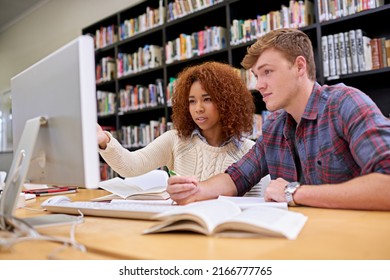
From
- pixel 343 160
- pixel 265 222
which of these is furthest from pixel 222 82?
pixel 265 222

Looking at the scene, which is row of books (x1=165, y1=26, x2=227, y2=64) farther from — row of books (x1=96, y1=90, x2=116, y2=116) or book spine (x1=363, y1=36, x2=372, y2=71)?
book spine (x1=363, y1=36, x2=372, y2=71)

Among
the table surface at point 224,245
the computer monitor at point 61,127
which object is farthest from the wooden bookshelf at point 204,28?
the computer monitor at point 61,127

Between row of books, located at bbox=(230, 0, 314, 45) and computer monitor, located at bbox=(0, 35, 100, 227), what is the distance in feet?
6.60

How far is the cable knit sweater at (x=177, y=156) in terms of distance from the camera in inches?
64.2

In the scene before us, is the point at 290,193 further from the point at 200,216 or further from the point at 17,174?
the point at 17,174

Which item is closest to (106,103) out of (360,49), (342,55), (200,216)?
(342,55)

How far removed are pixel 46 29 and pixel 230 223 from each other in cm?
509

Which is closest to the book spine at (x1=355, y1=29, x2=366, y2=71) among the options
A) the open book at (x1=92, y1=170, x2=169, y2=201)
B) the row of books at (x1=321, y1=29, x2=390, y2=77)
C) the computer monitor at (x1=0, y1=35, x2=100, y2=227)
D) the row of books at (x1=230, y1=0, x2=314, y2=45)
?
the row of books at (x1=321, y1=29, x2=390, y2=77)

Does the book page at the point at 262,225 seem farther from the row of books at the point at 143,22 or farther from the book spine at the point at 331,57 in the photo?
the row of books at the point at 143,22

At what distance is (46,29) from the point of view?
502cm

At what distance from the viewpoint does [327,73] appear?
7.72ft

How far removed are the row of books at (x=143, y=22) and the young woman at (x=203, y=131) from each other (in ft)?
5.76
